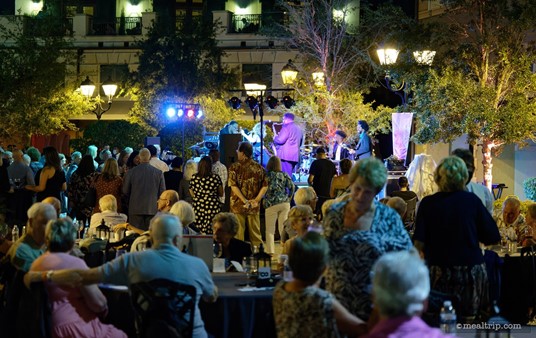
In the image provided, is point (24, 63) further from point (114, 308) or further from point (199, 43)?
point (114, 308)

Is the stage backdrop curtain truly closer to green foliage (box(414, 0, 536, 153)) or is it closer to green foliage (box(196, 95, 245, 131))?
green foliage (box(414, 0, 536, 153))

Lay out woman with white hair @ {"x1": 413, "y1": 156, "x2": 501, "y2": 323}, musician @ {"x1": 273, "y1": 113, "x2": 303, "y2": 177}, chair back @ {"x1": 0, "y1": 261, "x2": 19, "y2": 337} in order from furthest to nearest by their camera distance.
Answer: musician @ {"x1": 273, "y1": 113, "x2": 303, "y2": 177}
woman with white hair @ {"x1": 413, "y1": 156, "x2": 501, "y2": 323}
chair back @ {"x1": 0, "y1": 261, "x2": 19, "y2": 337}

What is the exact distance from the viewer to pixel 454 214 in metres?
7.75

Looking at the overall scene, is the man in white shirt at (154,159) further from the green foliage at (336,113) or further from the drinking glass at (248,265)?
the green foliage at (336,113)

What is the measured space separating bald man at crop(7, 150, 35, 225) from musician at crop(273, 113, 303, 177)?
5.47 metres

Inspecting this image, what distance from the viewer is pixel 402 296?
467 cm

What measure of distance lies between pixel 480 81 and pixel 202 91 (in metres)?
16.7

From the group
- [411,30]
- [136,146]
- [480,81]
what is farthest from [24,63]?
[480,81]

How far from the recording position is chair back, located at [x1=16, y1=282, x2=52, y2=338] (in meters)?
7.11

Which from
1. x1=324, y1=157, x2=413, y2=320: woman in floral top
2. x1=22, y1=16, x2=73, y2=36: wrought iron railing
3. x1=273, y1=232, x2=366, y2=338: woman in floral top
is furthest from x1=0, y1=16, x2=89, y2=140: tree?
x1=273, y1=232, x2=366, y2=338: woman in floral top

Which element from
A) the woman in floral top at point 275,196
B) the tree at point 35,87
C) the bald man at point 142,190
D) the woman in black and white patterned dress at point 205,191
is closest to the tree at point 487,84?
the woman in floral top at point 275,196

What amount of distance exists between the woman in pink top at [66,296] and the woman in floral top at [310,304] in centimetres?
179

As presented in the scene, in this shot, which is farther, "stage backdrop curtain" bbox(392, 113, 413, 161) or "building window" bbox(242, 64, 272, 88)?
"building window" bbox(242, 64, 272, 88)

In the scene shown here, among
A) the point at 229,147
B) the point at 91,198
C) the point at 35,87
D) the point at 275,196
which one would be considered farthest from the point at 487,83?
the point at 35,87
